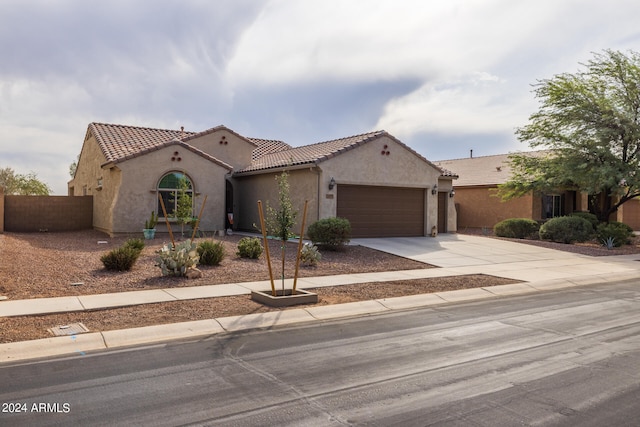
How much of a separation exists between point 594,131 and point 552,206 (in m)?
7.15

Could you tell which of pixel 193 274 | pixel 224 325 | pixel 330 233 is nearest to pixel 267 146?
pixel 330 233

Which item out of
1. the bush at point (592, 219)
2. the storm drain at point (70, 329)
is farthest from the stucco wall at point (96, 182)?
the bush at point (592, 219)

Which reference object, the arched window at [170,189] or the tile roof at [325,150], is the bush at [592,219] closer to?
the tile roof at [325,150]

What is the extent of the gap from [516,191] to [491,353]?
23256 millimetres

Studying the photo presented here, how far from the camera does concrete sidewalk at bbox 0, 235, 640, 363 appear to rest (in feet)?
24.3

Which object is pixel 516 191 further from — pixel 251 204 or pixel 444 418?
pixel 444 418

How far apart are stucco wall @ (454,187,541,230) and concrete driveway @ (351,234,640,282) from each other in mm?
8406

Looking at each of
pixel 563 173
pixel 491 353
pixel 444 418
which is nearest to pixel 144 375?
pixel 444 418

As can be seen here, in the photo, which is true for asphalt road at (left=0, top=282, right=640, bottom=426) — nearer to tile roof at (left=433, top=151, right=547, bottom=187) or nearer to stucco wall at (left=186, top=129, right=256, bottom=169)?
stucco wall at (left=186, top=129, right=256, bottom=169)

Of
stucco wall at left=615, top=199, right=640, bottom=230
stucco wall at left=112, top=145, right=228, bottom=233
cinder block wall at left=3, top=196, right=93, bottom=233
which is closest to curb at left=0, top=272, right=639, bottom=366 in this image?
stucco wall at left=112, top=145, right=228, bottom=233

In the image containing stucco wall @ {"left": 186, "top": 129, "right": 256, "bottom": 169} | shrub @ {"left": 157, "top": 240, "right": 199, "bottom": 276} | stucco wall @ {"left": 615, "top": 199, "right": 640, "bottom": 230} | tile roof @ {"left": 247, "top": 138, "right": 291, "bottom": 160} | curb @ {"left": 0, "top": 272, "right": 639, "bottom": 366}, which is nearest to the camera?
curb @ {"left": 0, "top": 272, "right": 639, "bottom": 366}

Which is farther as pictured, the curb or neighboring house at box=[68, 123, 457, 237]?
neighboring house at box=[68, 123, 457, 237]

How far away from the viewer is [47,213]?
941 inches

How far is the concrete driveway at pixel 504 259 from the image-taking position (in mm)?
15438
